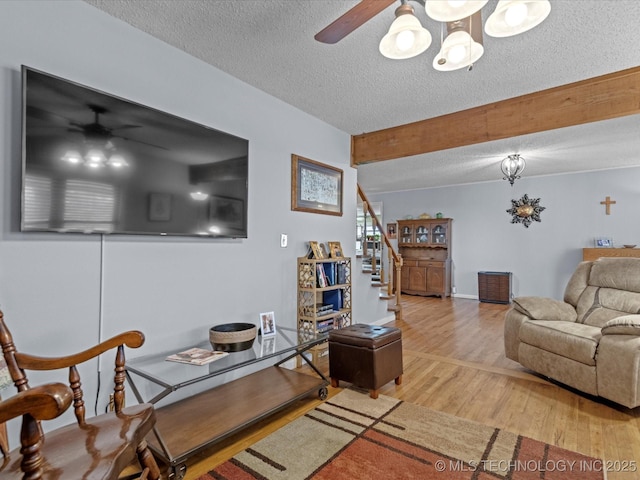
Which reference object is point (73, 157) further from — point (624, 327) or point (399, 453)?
point (624, 327)

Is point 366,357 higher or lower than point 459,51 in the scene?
lower

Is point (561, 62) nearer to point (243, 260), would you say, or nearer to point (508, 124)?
point (508, 124)

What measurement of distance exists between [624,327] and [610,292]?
2.90ft

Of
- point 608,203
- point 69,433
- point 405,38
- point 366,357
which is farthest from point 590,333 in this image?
point 608,203

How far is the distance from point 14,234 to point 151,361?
0.93m

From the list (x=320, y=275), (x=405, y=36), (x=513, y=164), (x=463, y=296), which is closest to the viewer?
(x=405, y=36)

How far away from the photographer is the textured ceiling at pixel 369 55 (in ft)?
6.26

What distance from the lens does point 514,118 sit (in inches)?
120

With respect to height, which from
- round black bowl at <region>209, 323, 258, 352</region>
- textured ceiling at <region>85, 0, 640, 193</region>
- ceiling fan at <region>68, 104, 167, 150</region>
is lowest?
round black bowl at <region>209, 323, 258, 352</region>

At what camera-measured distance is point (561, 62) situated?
7.94 feet

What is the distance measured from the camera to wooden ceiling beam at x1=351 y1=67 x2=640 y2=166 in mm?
2604

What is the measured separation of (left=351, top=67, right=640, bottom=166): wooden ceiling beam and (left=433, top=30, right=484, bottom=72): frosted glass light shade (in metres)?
1.75

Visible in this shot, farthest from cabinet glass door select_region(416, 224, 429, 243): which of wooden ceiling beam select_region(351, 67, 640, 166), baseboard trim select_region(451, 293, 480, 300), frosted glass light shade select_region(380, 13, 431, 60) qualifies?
frosted glass light shade select_region(380, 13, 431, 60)

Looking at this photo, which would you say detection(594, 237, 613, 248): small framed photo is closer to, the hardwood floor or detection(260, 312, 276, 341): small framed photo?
the hardwood floor
